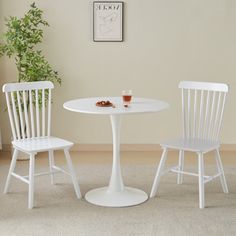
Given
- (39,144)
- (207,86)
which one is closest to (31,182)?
(39,144)

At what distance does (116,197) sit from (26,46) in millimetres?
1823

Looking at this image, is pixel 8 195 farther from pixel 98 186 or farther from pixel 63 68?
pixel 63 68

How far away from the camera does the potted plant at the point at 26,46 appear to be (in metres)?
4.89

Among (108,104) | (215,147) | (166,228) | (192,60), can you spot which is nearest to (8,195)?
(108,104)

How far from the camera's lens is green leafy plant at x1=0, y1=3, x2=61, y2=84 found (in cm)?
489

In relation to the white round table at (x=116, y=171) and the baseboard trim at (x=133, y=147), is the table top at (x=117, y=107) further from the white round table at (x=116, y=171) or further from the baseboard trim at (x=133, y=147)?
the baseboard trim at (x=133, y=147)

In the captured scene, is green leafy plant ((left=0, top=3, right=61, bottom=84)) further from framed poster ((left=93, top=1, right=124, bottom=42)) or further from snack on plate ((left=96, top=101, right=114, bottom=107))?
snack on plate ((left=96, top=101, right=114, bottom=107))

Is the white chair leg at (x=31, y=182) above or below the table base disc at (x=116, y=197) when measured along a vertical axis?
above

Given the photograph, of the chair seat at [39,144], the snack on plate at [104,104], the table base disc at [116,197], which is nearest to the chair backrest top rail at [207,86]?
the snack on plate at [104,104]

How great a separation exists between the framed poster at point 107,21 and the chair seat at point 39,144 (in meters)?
1.56

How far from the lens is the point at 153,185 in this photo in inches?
158

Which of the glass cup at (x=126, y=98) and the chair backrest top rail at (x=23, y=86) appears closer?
the glass cup at (x=126, y=98)

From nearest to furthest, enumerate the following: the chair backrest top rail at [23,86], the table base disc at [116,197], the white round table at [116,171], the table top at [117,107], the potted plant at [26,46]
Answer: the table top at [117,107], the white round table at [116,171], the table base disc at [116,197], the chair backrest top rail at [23,86], the potted plant at [26,46]

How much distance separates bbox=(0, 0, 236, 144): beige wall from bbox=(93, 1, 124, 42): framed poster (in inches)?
2.2
